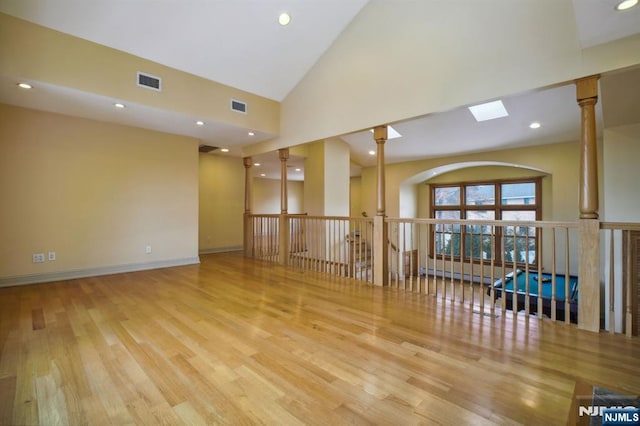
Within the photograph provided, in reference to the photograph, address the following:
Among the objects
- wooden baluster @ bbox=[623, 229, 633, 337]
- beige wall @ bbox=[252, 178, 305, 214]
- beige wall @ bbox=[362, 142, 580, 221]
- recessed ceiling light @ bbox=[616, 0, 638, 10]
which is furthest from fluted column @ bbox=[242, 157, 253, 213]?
wooden baluster @ bbox=[623, 229, 633, 337]

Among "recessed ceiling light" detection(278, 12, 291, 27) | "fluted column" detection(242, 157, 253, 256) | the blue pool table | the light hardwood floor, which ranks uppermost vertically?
"recessed ceiling light" detection(278, 12, 291, 27)

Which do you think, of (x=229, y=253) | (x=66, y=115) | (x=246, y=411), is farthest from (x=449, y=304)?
(x=66, y=115)

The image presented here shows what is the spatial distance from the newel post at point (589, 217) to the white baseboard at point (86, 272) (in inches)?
240

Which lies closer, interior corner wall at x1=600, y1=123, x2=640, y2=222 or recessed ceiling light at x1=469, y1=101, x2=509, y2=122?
interior corner wall at x1=600, y1=123, x2=640, y2=222

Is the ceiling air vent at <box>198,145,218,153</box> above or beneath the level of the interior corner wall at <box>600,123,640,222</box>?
above

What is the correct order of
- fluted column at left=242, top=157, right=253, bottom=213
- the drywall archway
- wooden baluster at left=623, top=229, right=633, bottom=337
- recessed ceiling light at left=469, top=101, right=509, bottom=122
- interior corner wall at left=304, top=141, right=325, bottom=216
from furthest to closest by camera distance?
the drywall archway
fluted column at left=242, top=157, right=253, bottom=213
interior corner wall at left=304, top=141, right=325, bottom=216
recessed ceiling light at left=469, top=101, right=509, bottom=122
wooden baluster at left=623, top=229, right=633, bottom=337

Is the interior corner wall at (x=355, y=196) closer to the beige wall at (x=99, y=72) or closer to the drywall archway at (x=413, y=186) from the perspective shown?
the drywall archway at (x=413, y=186)

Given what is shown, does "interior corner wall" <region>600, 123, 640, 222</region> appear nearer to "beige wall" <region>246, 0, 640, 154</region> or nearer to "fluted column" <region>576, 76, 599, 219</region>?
→ "fluted column" <region>576, 76, 599, 219</region>

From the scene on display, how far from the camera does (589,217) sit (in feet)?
8.80

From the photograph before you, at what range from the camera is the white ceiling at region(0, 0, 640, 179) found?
10.8ft

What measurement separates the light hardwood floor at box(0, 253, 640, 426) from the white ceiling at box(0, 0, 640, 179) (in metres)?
2.60

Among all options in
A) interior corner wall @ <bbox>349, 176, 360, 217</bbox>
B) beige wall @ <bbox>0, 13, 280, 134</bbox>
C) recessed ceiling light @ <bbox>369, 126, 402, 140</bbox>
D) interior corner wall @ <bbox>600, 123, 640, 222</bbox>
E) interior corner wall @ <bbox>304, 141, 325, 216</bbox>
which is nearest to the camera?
beige wall @ <bbox>0, 13, 280, 134</bbox>

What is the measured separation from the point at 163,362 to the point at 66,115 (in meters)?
4.61
